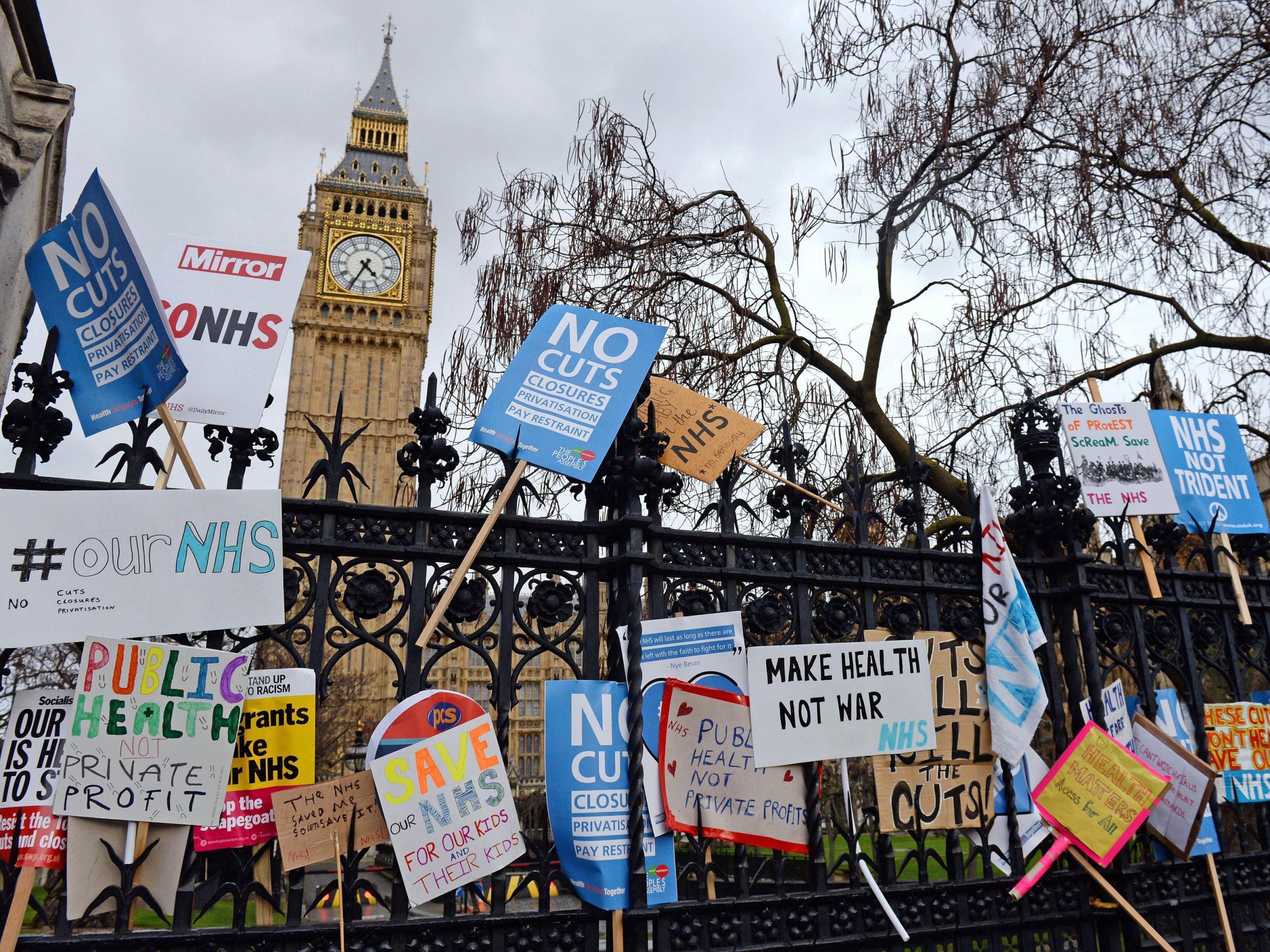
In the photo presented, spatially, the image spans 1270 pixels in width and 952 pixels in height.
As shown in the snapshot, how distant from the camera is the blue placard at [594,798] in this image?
3.71m

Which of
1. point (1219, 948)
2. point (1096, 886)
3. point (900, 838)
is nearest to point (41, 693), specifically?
point (1096, 886)

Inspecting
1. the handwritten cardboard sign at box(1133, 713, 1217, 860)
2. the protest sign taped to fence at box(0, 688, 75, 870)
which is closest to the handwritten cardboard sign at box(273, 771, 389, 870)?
the protest sign taped to fence at box(0, 688, 75, 870)

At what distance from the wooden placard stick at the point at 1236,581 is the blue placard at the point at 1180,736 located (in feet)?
2.34

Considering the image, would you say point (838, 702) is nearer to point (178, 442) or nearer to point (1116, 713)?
point (1116, 713)

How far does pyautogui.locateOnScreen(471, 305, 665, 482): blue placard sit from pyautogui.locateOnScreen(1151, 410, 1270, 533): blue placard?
3.65 meters

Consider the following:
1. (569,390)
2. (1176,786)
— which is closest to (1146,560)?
(1176,786)

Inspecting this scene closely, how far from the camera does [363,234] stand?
64.1m

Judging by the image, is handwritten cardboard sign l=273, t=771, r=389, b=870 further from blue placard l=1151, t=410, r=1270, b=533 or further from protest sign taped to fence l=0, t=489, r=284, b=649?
blue placard l=1151, t=410, r=1270, b=533

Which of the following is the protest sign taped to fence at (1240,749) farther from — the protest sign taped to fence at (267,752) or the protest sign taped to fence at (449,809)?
the protest sign taped to fence at (267,752)

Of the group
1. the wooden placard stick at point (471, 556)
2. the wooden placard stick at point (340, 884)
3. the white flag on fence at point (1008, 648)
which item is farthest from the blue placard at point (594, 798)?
the white flag on fence at point (1008, 648)

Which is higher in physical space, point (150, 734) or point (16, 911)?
point (150, 734)

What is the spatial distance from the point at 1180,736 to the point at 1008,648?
1545 millimetres

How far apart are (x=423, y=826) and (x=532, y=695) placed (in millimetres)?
52120

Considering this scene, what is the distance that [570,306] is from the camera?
4.62 m
